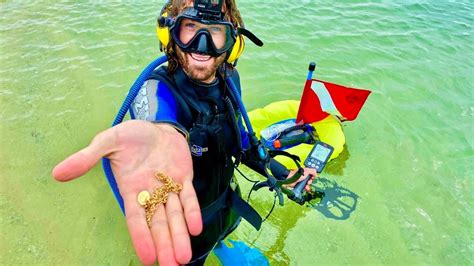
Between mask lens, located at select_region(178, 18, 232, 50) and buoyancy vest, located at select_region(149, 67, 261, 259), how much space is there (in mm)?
212

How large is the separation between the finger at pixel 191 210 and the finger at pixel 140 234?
0.51 ft

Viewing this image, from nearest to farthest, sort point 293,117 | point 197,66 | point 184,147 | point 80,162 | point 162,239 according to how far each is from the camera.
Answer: point 80,162
point 162,239
point 184,147
point 197,66
point 293,117

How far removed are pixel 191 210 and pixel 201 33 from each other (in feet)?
3.33

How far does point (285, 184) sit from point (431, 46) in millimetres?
6293

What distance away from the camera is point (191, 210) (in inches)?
52.4

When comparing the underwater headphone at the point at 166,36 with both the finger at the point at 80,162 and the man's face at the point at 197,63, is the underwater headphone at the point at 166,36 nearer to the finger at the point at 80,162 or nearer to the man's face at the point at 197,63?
the man's face at the point at 197,63

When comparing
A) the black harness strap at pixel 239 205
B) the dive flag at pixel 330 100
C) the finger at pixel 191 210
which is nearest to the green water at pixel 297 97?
the dive flag at pixel 330 100

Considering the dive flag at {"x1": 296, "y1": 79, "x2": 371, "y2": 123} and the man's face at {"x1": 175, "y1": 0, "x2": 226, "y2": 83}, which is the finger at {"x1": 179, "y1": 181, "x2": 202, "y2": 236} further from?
the dive flag at {"x1": 296, "y1": 79, "x2": 371, "y2": 123}

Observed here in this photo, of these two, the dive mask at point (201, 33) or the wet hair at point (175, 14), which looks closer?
the dive mask at point (201, 33)

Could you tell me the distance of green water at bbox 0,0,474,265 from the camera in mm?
3523

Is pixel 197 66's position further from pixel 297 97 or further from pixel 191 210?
pixel 297 97

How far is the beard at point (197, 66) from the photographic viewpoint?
6.48ft

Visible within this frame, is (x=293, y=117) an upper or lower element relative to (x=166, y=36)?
lower

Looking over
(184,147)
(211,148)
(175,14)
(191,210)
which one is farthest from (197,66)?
(191,210)
